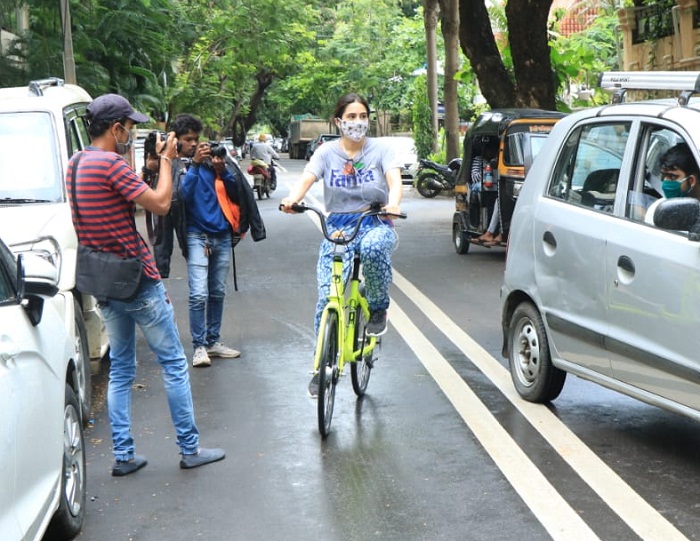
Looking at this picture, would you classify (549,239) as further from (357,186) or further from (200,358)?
(200,358)

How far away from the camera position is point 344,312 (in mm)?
6914

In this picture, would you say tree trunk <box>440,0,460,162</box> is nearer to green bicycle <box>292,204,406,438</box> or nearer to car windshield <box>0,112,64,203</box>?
car windshield <box>0,112,64,203</box>

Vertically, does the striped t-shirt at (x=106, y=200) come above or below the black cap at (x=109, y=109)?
below

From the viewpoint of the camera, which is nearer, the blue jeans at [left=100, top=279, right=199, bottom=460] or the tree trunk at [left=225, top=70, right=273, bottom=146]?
the blue jeans at [left=100, top=279, right=199, bottom=460]

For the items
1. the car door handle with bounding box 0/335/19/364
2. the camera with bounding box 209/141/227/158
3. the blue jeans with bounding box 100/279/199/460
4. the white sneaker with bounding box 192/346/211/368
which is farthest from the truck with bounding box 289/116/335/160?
the car door handle with bounding box 0/335/19/364

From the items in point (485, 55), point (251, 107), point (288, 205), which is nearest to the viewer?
point (288, 205)

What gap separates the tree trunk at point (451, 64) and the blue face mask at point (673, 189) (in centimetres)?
2387

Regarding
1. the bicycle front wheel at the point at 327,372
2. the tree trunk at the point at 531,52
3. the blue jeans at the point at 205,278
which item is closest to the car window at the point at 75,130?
the blue jeans at the point at 205,278

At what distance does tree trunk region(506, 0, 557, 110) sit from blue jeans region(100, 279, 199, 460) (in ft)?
48.0

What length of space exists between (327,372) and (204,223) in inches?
114

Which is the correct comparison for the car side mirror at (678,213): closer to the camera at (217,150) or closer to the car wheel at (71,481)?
the car wheel at (71,481)

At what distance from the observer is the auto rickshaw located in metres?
15.8

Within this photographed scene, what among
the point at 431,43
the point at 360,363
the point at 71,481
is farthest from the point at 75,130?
the point at 431,43

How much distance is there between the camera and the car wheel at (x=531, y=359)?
→ 7.18 m
